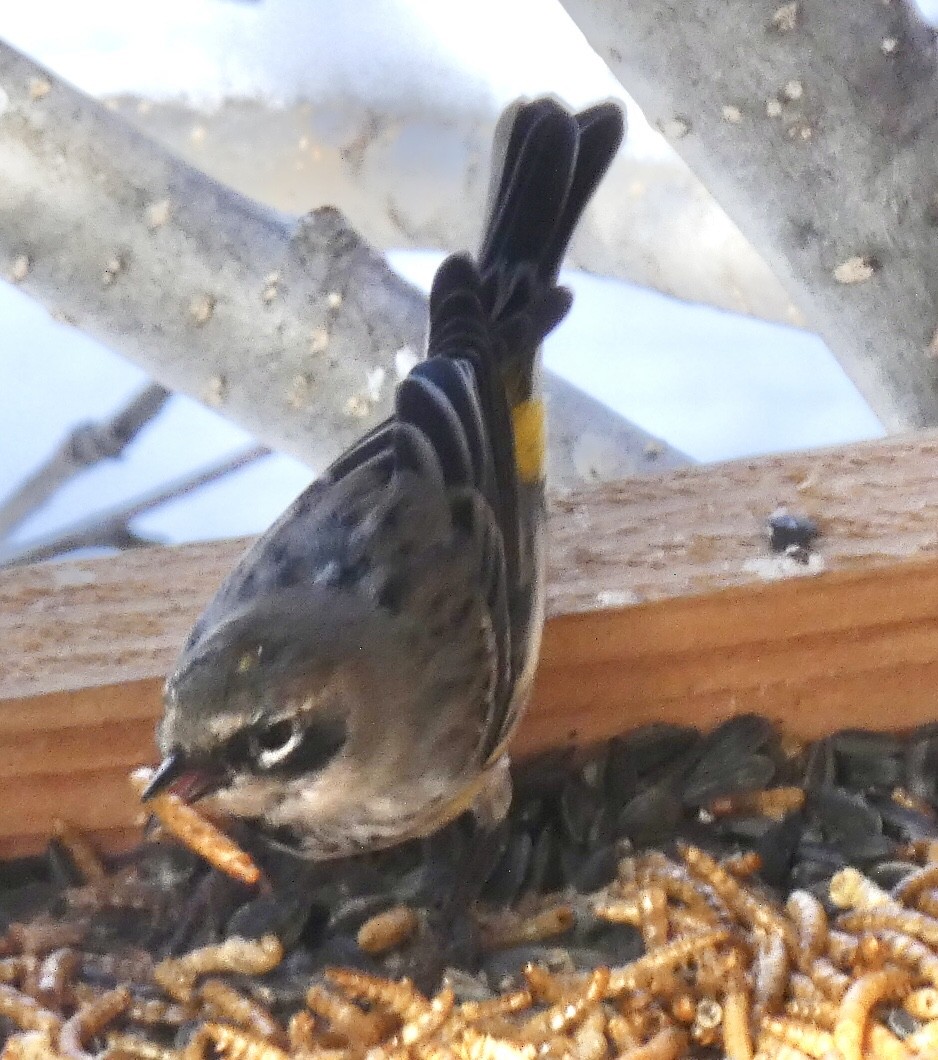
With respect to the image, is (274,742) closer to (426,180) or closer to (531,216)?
(531,216)

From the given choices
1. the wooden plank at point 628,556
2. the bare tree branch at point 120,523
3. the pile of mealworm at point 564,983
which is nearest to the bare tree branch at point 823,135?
the wooden plank at point 628,556

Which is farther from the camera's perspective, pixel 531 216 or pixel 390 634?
pixel 531 216

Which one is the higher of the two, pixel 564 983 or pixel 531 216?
pixel 531 216

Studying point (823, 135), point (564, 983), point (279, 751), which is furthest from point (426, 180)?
point (564, 983)

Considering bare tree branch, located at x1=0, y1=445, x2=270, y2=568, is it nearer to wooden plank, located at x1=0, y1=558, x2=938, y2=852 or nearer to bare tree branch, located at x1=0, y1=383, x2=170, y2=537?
bare tree branch, located at x1=0, y1=383, x2=170, y2=537

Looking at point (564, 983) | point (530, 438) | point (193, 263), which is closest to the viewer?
point (564, 983)

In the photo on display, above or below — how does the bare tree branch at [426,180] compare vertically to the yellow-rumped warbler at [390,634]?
above

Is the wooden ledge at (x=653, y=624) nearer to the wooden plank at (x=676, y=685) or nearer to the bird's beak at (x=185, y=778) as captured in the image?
the wooden plank at (x=676, y=685)

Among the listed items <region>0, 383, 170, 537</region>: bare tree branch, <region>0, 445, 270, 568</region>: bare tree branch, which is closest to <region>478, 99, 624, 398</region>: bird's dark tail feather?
<region>0, 445, 270, 568</region>: bare tree branch
